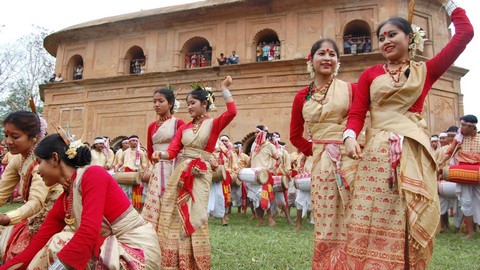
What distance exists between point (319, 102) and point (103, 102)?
2006 centimetres

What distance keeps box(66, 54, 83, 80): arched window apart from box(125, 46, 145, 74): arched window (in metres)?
3.43

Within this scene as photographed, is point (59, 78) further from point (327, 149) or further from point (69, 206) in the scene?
point (327, 149)

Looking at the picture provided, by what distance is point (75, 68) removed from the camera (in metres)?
24.6

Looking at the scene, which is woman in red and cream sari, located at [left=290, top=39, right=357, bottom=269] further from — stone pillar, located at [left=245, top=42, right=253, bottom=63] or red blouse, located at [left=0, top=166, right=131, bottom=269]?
stone pillar, located at [left=245, top=42, right=253, bottom=63]

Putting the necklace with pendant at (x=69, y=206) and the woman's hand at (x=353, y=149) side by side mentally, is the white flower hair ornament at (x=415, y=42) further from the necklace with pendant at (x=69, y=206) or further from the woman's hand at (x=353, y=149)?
the necklace with pendant at (x=69, y=206)

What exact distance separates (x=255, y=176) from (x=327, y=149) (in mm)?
6389

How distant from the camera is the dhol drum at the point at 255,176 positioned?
31.2 ft

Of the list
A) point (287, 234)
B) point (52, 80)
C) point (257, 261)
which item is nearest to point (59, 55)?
point (52, 80)

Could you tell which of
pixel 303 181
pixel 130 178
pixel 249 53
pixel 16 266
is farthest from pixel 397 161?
pixel 249 53

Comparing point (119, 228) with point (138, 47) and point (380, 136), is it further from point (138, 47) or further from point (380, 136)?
point (138, 47)

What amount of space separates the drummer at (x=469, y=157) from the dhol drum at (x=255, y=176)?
13.1 feet

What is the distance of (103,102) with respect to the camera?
2180 centimetres

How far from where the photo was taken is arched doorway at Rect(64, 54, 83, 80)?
24141 millimetres

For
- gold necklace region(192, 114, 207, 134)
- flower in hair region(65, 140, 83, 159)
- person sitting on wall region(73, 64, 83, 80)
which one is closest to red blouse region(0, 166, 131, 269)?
flower in hair region(65, 140, 83, 159)
